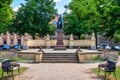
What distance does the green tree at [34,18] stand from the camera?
55.7 metres

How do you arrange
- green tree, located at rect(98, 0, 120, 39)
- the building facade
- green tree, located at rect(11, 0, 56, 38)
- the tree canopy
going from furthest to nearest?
the building facade → green tree, located at rect(11, 0, 56, 38) → the tree canopy → green tree, located at rect(98, 0, 120, 39)

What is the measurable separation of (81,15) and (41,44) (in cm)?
1093

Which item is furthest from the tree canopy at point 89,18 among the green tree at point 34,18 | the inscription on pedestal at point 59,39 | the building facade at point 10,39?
the building facade at point 10,39

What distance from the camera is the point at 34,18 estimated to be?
5678cm

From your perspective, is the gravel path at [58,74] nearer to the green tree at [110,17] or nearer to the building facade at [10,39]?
the green tree at [110,17]

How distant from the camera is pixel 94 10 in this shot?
49375mm

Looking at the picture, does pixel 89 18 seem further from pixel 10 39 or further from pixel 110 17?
pixel 10 39

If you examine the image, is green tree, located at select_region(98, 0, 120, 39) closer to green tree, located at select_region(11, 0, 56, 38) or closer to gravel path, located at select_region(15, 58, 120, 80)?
green tree, located at select_region(11, 0, 56, 38)

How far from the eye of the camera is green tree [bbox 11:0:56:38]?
55688 mm

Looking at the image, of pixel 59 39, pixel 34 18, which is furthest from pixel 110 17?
pixel 34 18

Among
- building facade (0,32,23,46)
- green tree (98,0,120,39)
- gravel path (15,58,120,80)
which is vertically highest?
green tree (98,0,120,39)

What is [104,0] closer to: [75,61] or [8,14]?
[8,14]

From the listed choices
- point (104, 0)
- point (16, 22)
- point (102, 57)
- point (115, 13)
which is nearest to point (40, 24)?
point (16, 22)

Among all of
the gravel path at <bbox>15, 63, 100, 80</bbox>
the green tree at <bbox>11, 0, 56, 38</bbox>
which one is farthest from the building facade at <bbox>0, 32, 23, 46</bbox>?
the gravel path at <bbox>15, 63, 100, 80</bbox>
